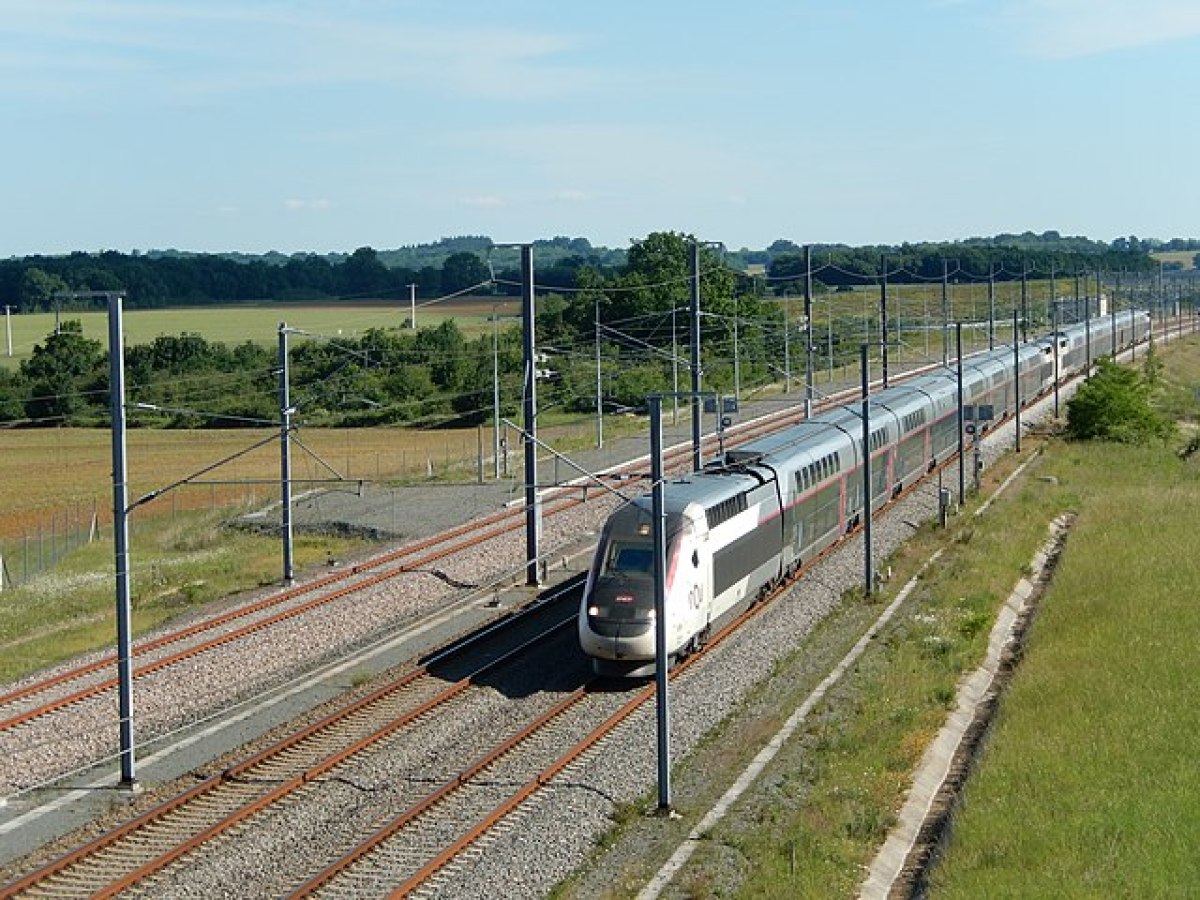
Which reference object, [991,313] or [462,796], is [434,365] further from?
[462,796]

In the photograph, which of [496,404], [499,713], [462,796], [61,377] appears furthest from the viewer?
[61,377]

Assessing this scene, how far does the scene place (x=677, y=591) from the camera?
30.3 m

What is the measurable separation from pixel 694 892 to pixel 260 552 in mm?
32104

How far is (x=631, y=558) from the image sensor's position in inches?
1201

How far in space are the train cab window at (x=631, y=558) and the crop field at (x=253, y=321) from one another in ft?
269

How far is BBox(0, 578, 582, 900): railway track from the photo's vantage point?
21.2 m

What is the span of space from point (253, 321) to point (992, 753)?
125157mm

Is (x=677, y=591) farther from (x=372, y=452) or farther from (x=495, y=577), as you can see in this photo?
(x=372, y=452)

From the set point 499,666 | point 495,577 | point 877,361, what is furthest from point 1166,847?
point 877,361

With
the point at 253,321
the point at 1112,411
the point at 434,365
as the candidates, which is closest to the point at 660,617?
the point at 1112,411

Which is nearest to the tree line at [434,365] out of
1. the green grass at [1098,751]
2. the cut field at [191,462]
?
the cut field at [191,462]

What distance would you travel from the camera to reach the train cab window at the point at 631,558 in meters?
30.3

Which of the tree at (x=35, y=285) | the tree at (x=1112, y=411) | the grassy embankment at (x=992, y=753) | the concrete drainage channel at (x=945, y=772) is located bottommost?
the concrete drainage channel at (x=945, y=772)

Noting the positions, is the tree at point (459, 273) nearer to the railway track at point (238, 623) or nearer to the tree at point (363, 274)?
Result: the tree at point (363, 274)
